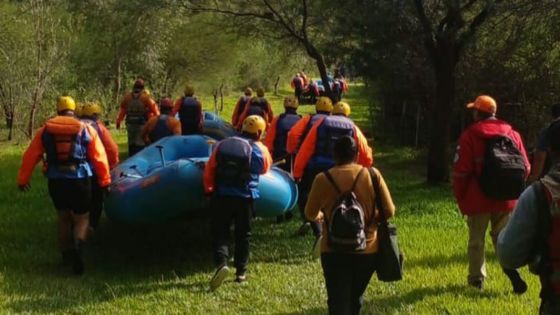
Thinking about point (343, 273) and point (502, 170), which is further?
point (502, 170)

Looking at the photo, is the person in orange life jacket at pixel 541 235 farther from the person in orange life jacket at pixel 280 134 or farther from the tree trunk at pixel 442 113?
the tree trunk at pixel 442 113

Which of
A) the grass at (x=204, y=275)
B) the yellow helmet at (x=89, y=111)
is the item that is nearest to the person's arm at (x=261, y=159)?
the grass at (x=204, y=275)

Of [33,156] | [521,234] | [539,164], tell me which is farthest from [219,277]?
[521,234]

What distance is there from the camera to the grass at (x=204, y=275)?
6.39 metres

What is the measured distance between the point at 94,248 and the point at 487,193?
15.3 ft

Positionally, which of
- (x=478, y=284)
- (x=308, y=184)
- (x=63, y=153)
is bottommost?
(x=478, y=284)

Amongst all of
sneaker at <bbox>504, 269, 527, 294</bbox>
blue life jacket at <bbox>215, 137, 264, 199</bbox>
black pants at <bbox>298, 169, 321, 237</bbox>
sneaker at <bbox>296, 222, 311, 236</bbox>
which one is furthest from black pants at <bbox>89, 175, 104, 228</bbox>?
sneaker at <bbox>504, 269, 527, 294</bbox>

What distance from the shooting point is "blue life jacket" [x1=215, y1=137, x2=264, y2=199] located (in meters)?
6.82

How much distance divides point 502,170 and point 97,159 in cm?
391

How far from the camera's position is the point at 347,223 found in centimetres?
475

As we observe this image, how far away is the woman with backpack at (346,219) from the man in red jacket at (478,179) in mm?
1704

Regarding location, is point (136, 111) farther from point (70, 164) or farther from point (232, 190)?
point (232, 190)

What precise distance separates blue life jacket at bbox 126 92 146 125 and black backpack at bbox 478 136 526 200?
7.80 metres

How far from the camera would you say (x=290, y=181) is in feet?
27.3
